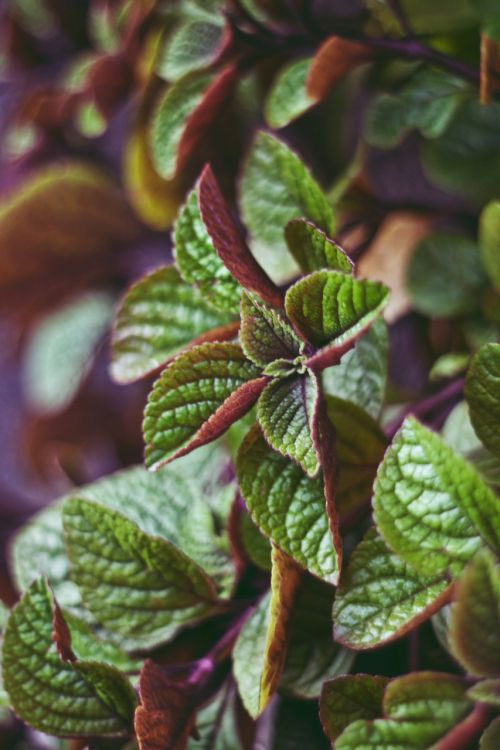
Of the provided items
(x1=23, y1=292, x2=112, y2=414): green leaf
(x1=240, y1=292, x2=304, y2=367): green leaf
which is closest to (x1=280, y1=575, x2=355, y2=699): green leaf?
(x1=240, y1=292, x2=304, y2=367): green leaf

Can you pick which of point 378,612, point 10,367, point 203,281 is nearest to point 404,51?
point 203,281

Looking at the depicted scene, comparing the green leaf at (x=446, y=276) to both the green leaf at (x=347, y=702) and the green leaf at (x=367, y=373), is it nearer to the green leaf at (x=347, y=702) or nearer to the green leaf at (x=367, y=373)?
the green leaf at (x=367, y=373)

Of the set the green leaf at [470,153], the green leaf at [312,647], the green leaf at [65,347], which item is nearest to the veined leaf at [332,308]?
the green leaf at [312,647]

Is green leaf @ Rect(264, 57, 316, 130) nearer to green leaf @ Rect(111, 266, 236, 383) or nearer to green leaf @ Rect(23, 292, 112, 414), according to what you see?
green leaf @ Rect(111, 266, 236, 383)

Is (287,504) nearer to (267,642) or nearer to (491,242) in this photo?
(267,642)

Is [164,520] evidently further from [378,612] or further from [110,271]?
[110,271]

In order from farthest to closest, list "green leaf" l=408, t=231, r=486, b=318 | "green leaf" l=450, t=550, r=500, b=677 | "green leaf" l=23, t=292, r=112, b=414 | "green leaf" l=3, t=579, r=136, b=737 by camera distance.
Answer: "green leaf" l=23, t=292, r=112, b=414
"green leaf" l=408, t=231, r=486, b=318
"green leaf" l=3, t=579, r=136, b=737
"green leaf" l=450, t=550, r=500, b=677
